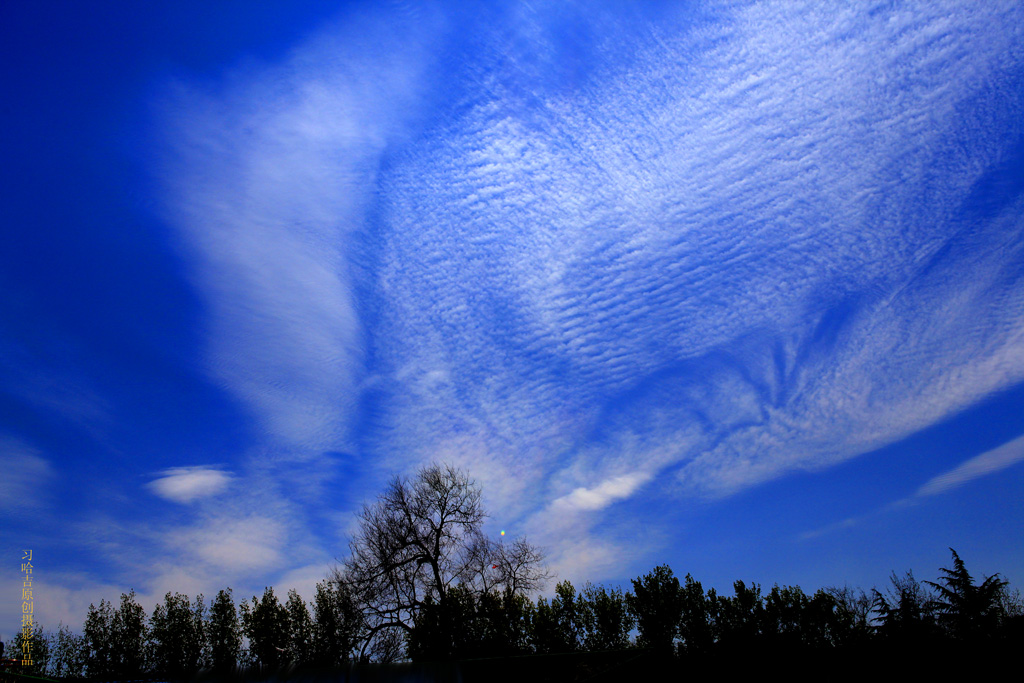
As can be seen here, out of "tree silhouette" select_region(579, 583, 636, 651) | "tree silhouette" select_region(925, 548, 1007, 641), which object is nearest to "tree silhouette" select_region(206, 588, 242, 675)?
"tree silhouette" select_region(579, 583, 636, 651)

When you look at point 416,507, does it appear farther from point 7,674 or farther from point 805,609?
point 805,609

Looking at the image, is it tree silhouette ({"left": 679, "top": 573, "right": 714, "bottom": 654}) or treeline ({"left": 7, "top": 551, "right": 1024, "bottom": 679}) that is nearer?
treeline ({"left": 7, "top": 551, "right": 1024, "bottom": 679})

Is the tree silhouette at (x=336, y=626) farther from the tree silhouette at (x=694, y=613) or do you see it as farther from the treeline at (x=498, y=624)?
the tree silhouette at (x=694, y=613)

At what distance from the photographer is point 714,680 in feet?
44.2

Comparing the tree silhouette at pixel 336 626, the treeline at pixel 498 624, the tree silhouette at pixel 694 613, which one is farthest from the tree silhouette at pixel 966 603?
the tree silhouette at pixel 336 626

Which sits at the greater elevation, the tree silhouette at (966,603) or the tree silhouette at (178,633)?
the tree silhouette at (178,633)

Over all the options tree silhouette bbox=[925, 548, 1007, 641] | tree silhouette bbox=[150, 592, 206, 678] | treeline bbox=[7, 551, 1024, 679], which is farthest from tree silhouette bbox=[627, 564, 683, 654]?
tree silhouette bbox=[150, 592, 206, 678]

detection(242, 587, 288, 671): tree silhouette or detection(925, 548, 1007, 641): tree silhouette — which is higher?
detection(242, 587, 288, 671): tree silhouette

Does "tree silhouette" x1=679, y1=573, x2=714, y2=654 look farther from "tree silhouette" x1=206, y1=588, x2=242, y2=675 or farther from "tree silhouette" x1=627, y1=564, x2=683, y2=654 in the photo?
"tree silhouette" x1=206, y1=588, x2=242, y2=675

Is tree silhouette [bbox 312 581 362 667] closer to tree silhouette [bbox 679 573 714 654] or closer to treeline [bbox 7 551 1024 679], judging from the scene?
treeline [bbox 7 551 1024 679]

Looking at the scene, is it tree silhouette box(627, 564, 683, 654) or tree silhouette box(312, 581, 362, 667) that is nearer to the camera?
tree silhouette box(312, 581, 362, 667)

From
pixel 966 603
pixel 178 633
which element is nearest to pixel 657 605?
pixel 966 603

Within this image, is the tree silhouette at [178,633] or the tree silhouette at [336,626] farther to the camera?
the tree silhouette at [178,633]

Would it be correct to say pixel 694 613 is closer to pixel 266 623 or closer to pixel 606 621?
pixel 606 621
